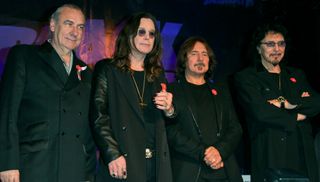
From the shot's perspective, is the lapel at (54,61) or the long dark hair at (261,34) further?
the long dark hair at (261,34)

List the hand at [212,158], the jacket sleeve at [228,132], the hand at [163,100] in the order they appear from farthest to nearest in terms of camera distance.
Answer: the jacket sleeve at [228,132]
the hand at [212,158]
the hand at [163,100]

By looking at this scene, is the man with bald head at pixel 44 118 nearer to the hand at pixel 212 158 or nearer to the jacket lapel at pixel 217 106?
the hand at pixel 212 158

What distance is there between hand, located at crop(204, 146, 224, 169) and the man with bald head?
46.0 inches

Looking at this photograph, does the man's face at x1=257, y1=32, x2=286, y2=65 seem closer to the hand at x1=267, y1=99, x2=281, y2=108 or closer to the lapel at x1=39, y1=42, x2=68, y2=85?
the hand at x1=267, y1=99, x2=281, y2=108

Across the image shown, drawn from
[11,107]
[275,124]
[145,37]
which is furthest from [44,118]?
[275,124]

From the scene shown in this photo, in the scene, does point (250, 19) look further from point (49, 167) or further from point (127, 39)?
point (49, 167)

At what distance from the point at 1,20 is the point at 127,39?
89.1 inches

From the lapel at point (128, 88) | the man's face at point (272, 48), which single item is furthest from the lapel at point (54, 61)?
the man's face at point (272, 48)

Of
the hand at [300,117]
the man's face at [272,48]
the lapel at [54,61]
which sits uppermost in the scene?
the man's face at [272,48]

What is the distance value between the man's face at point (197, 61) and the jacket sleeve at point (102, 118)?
1230mm

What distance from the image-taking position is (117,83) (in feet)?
12.2

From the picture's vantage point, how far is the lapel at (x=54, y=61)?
3580mm

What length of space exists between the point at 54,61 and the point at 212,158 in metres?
1.85

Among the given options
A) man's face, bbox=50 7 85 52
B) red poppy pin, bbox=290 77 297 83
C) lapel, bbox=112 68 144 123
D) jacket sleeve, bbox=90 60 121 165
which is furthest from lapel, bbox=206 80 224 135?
man's face, bbox=50 7 85 52
